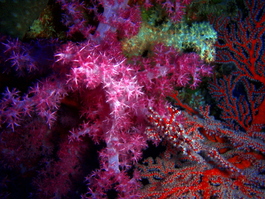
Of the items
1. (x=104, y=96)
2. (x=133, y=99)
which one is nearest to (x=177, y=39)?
(x=133, y=99)

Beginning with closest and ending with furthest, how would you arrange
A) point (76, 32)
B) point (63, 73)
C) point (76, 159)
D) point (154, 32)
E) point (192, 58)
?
point (63, 73), point (192, 58), point (76, 32), point (154, 32), point (76, 159)

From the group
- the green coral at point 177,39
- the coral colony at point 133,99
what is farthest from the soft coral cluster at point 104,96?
the green coral at point 177,39

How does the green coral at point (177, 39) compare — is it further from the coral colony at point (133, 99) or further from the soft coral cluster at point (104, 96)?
the soft coral cluster at point (104, 96)

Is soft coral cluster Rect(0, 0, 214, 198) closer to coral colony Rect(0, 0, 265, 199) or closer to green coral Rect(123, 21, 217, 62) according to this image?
coral colony Rect(0, 0, 265, 199)

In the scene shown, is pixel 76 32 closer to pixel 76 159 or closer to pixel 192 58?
pixel 192 58

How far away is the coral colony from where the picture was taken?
7.44ft

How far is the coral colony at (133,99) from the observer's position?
2268 mm

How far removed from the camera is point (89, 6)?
2.73 metres

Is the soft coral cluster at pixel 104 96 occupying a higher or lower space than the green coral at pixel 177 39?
lower

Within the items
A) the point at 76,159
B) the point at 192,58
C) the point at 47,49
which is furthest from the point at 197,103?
the point at 47,49

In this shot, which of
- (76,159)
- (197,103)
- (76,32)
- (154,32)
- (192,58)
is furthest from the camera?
(197,103)

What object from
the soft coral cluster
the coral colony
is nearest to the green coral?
the coral colony

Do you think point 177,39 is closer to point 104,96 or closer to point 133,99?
point 133,99

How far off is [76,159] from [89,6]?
258 cm
